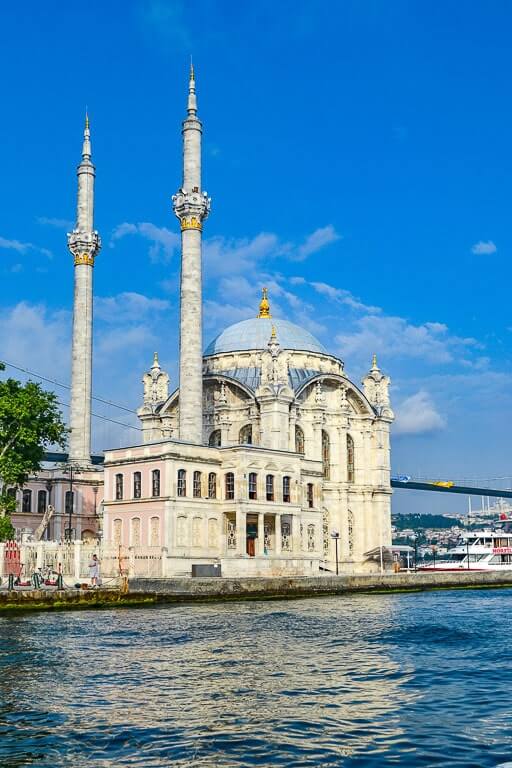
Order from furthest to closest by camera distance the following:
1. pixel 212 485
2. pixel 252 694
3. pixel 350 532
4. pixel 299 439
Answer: pixel 350 532 < pixel 299 439 < pixel 212 485 < pixel 252 694

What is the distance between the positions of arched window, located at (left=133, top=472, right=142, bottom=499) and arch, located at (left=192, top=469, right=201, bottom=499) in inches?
119

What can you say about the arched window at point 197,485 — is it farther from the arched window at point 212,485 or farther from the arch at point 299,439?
the arch at point 299,439

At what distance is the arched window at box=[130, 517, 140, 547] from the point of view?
166ft

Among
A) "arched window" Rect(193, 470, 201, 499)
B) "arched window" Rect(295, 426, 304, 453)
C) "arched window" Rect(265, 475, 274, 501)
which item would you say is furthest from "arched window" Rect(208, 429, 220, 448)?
"arched window" Rect(193, 470, 201, 499)

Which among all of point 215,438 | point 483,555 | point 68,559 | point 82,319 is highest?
point 82,319

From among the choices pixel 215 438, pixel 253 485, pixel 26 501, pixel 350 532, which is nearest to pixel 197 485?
pixel 253 485

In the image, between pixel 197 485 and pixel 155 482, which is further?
pixel 197 485

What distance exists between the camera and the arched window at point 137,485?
168 ft

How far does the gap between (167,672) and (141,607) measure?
19.7m

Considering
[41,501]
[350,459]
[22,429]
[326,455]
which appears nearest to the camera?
[22,429]

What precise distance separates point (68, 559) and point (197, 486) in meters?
8.95

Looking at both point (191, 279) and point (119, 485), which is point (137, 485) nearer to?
point (119, 485)

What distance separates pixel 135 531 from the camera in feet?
167

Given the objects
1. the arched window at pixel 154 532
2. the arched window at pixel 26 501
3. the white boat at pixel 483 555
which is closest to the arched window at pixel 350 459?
the white boat at pixel 483 555
